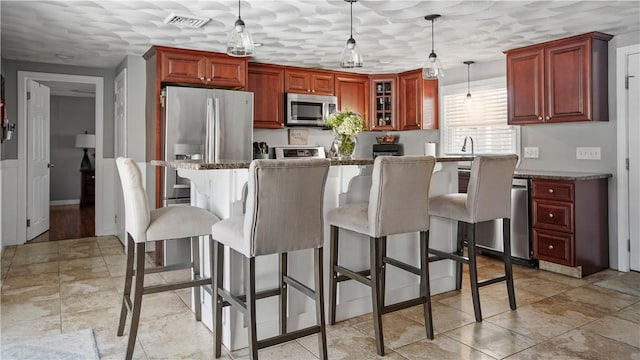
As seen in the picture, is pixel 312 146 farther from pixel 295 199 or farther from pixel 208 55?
pixel 295 199

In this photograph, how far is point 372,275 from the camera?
2422 millimetres

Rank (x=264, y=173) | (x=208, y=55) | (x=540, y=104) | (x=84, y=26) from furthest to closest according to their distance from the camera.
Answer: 1. (x=208, y=55)
2. (x=540, y=104)
3. (x=84, y=26)
4. (x=264, y=173)

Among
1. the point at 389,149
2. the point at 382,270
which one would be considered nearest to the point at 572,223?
the point at 382,270

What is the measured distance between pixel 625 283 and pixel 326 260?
103 inches

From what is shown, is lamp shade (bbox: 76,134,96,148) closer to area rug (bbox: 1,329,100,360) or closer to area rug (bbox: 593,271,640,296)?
area rug (bbox: 1,329,100,360)

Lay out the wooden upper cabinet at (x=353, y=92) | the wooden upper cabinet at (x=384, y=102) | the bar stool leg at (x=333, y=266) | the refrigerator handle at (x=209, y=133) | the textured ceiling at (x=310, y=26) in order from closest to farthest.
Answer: the bar stool leg at (x=333, y=266) < the textured ceiling at (x=310, y=26) < the refrigerator handle at (x=209, y=133) < the wooden upper cabinet at (x=353, y=92) < the wooden upper cabinet at (x=384, y=102)

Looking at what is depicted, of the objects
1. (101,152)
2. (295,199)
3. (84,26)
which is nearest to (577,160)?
(295,199)

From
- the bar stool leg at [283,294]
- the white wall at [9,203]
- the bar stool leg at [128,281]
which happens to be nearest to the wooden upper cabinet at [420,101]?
the bar stool leg at [283,294]

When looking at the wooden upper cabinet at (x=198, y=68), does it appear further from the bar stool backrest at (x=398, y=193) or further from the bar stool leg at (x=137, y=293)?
the bar stool backrest at (x=398, y=193)

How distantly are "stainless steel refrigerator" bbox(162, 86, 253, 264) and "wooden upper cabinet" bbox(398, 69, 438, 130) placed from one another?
2.47 m

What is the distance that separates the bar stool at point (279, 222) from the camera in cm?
197

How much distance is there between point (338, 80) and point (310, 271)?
12.2 feet

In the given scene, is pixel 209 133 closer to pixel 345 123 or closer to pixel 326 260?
pixel 345 123

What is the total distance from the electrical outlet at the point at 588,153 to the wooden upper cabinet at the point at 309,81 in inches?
116
